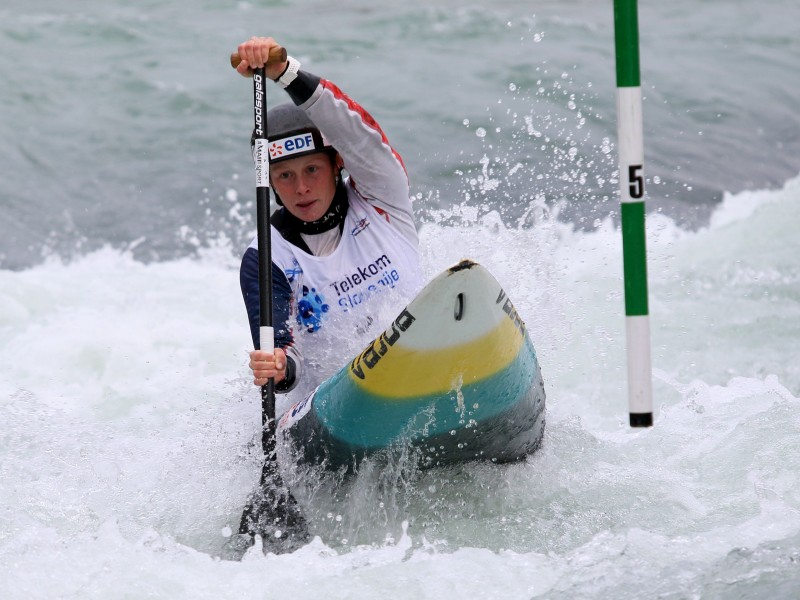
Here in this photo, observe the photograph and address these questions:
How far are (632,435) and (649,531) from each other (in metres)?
0.93

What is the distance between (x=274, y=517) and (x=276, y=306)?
0.74m

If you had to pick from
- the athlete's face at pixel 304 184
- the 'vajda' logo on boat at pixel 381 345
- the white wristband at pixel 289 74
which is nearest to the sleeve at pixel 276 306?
the athlete's face at pixel 304 184

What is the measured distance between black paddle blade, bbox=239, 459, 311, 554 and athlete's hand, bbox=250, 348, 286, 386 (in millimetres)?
362

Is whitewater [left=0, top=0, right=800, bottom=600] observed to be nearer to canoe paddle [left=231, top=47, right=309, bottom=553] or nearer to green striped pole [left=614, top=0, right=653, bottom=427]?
canoe paddle [left=231, top=47, right=309, bottom=553]

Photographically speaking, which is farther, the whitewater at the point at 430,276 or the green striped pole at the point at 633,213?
the whitewater at the point at 430,276

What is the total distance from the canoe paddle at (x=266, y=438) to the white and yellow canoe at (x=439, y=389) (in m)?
0.12

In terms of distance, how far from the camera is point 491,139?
31.5 ft

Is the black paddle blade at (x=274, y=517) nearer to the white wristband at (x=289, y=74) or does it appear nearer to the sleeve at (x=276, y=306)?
the sleeve at (x=276, y=306)

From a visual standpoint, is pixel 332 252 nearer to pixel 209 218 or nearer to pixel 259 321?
pixel 259 321

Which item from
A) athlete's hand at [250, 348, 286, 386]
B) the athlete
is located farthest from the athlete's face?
athlete's hand at [250, 348, 286, 386]

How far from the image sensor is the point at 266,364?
3.72m

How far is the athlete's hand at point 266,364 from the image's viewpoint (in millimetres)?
3717

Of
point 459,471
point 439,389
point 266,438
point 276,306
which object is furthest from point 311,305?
point 459,471

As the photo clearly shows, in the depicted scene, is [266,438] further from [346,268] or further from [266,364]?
[346,268]
